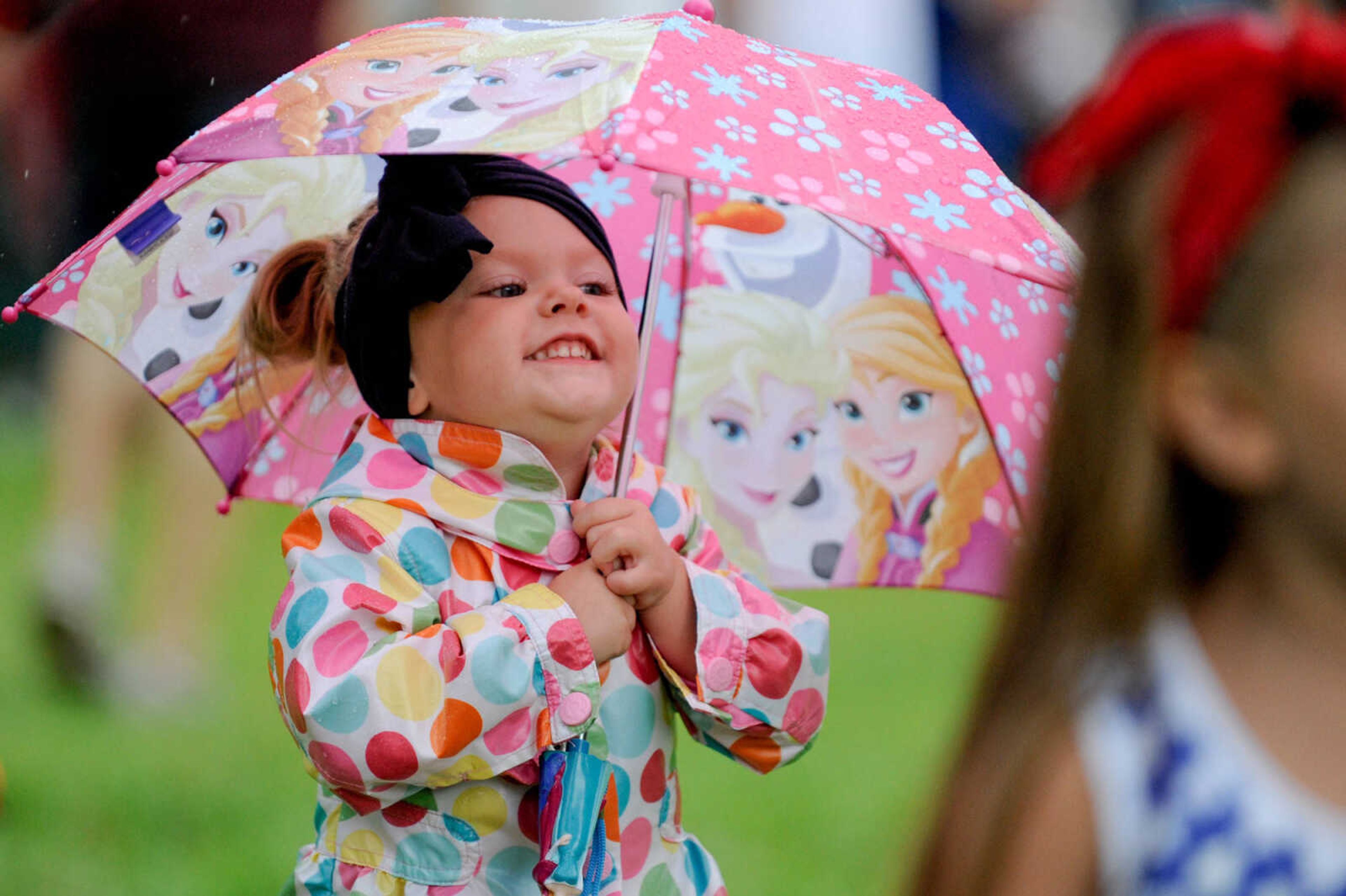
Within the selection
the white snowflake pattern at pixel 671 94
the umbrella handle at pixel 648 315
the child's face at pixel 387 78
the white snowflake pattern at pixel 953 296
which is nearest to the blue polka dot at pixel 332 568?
the umbrella handle at pixel 648 315

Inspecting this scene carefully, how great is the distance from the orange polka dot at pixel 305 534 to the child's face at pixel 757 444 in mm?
688

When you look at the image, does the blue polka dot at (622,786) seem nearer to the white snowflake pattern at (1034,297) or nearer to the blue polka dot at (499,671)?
the blue polka dot at (499,671)

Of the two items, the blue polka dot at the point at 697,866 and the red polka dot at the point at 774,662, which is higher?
the red polka dot at the point at 774,662

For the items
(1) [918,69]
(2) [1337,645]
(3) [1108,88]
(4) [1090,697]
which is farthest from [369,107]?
(1) [918,69]

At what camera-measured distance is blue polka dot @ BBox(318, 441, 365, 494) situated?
5.56 ft

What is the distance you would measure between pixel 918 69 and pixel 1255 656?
5158mm

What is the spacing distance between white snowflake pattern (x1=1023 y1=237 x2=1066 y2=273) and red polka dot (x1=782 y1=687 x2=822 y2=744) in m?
0.57

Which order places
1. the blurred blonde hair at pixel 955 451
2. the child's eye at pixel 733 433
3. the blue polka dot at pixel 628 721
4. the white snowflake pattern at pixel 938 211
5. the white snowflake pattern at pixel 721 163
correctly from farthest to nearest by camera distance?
1. the child's eye at pixel 733 433
2. the blurred blonde hair at pixel 955 451
3. the blue polka dot at pixel 628 721
4. the white snowflake pattern at pixel 938 211
5. the white snowflake pattern at pixel 721 163

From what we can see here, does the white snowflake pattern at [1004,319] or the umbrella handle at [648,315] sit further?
the white snowflake pattern at [1004,319]

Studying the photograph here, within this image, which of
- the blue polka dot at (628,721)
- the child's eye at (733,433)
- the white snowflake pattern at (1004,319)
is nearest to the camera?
the blue polka dot at (628,721)

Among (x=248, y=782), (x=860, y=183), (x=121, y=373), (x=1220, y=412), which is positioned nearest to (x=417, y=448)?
(x=860, y=183)

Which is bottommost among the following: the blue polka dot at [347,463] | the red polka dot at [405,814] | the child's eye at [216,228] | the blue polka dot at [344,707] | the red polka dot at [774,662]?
the red polka dot at [405,814]

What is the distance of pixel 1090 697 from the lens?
1079mm

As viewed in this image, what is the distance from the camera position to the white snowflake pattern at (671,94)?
1441 mm
